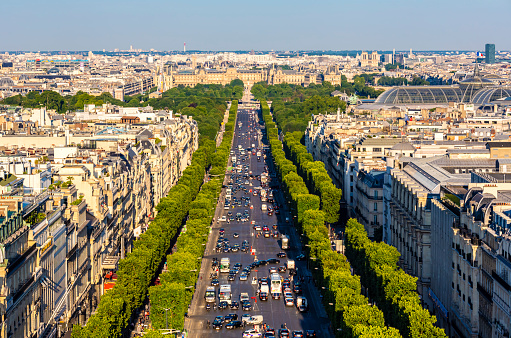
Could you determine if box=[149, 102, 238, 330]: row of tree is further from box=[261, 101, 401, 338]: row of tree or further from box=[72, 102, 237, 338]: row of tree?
box=[261, 101, 401, 338]: row of tree

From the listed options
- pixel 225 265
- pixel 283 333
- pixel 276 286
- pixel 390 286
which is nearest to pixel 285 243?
pixel 225 265

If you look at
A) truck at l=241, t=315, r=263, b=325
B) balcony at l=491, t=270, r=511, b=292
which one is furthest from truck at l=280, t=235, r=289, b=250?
balcony at l=491, t=270, r=511, b=292

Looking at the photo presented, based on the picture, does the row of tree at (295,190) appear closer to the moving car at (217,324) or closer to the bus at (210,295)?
the bus at (210,295)

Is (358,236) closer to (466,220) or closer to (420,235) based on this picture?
(420,235)

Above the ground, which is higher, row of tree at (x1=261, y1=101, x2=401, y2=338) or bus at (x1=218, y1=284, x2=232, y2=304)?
row of tree at (x1=261, y1=101, x2=401, y2=338)

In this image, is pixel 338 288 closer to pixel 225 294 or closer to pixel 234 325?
pixel 234 325

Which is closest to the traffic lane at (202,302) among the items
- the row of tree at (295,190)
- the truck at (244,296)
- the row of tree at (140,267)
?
the truck at (244,296)
